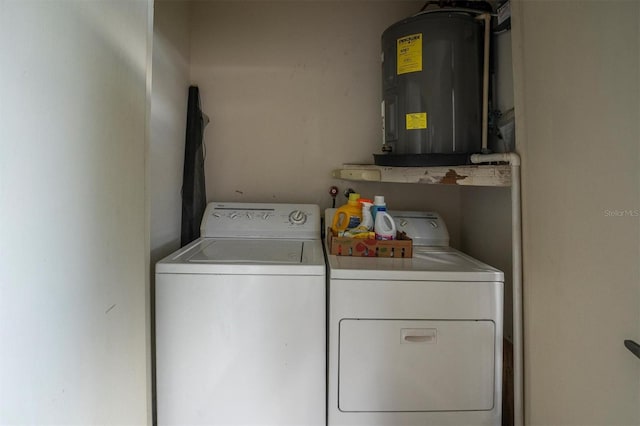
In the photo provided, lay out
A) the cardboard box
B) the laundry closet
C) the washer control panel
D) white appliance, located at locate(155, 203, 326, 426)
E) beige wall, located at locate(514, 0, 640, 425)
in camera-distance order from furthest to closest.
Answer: the laundry closet → the washer control panel → the cardboard box → white appliance, located at locate(155, 203, 326, 426) → beige wall, located at locate(514, 0, 640, 425)

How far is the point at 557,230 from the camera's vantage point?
3.24 feet

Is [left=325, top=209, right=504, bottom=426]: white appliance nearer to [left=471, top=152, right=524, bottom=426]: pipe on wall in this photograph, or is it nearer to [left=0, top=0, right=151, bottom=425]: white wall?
[left=471, top=152, right=524, bottom=426]: pipe on wall

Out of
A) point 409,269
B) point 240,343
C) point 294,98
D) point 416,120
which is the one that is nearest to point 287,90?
point 294,98

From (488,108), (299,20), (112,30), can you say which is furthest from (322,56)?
(112,30)

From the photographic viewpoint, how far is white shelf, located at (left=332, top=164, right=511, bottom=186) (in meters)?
1.22

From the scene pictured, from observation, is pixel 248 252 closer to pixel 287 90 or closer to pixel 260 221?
pixel 260 221

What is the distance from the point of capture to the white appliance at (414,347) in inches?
43.7

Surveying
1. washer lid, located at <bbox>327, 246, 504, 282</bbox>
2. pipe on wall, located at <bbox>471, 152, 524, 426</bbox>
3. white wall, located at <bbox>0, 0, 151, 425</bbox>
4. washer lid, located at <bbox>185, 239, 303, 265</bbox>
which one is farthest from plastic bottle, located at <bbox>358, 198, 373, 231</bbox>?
white wall, located at <bbox>0, 0, 151, 425</bbox>

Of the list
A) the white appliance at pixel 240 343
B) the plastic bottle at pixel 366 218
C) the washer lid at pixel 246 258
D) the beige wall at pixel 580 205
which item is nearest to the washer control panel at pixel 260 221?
the washer lid at pixel 246 258

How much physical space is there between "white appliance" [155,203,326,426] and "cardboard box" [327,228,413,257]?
25 centimetres

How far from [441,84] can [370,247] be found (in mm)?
761

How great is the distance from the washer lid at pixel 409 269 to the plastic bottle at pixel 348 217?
197mm

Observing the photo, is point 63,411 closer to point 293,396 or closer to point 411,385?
point 293,396

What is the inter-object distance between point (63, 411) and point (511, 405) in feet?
4.85
